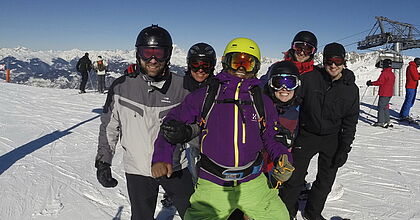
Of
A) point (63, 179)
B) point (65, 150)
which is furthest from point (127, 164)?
point (65, 150)

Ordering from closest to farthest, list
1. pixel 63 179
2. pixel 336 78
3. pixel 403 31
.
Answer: pixel 336 78, pixel 63 179, pixel 403 31

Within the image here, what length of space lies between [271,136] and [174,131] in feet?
2.63

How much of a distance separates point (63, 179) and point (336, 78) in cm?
475

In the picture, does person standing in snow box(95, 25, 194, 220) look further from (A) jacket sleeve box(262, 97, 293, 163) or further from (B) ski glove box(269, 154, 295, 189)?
(B) ski glove box(269, 154, 295, 189)

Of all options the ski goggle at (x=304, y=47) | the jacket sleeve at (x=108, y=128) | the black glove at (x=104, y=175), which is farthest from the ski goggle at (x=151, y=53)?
the ski goggle at (x=304, y=47)

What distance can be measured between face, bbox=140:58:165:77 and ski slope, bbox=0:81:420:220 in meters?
2.32

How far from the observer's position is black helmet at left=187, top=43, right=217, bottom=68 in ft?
13.4

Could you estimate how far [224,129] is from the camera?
217 centimetres

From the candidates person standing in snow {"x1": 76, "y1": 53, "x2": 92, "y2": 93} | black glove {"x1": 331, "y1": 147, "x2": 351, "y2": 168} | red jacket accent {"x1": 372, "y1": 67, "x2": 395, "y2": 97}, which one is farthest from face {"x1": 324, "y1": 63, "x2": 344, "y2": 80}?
person standing in snow {"x1": 76, "y1": 53, "x2": 92, "y2": 93}

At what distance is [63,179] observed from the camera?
16.4 ft

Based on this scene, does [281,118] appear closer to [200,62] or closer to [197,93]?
[197,93]

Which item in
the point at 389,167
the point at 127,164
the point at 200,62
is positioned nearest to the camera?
the point at 127,164

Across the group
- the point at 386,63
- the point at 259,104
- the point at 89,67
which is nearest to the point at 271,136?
the point at 259,104

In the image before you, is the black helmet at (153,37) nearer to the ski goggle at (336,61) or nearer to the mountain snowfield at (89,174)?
the ski goggle at (336,61)
